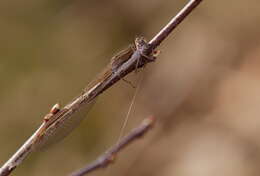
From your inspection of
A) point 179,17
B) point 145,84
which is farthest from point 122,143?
point 145,84

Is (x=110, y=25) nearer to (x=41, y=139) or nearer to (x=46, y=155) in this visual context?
(x=46, y=155)

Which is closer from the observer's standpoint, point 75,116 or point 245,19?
point 75,116

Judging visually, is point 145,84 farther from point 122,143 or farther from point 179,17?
point 122,143

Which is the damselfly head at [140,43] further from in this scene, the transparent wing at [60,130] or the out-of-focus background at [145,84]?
the out-of-focus background at [145,84]

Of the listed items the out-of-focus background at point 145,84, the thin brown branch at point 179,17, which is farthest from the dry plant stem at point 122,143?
the out-of-focus background at point 145,84

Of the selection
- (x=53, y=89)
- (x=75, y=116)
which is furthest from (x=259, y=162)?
(x=75, y=116)

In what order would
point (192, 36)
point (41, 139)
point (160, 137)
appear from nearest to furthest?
point (41, 139), point (160, 137), point (192, 36)

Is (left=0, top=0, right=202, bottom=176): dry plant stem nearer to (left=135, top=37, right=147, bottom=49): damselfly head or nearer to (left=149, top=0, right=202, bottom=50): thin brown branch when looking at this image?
(left=135, top=37, right=147, bottom=49): damselfly head
